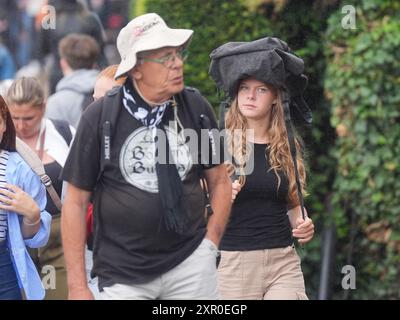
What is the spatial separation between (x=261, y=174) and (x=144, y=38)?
3.13 ft

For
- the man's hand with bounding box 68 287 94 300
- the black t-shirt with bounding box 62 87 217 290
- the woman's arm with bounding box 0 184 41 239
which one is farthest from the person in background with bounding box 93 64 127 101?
the man's hand with bounding box 68 287 94 300

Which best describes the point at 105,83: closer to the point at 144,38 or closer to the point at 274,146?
the point at 274,146

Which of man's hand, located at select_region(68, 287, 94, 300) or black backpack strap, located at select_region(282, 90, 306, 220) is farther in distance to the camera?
black backpack strap, located at select_region(282, 90, 306, 220)

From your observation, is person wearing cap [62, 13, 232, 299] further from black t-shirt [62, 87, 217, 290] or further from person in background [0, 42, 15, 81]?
person in background [0, 42, 15, 81]

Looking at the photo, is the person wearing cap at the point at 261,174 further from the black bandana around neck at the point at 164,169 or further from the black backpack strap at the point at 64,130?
the black backpack strap at the point at 64,130

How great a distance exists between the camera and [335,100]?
759 centimetres

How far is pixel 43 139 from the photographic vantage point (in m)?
5.89

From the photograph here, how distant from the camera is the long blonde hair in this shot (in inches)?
201

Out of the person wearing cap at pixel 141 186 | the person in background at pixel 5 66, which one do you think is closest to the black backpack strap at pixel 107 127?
the person wearing cap at pixel 141 186

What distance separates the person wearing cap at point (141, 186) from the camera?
4352 mm

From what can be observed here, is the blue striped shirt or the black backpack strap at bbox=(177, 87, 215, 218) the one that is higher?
the black backpack strap at bbox=(177, 87, 215, 218)

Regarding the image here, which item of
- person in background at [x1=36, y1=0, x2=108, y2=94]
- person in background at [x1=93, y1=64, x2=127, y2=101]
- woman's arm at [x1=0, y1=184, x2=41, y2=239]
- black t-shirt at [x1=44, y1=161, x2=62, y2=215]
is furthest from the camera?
person in background at [x1=36, y1=0, x2=108, y2=94]

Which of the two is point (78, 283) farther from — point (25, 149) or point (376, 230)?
point (376, 230)

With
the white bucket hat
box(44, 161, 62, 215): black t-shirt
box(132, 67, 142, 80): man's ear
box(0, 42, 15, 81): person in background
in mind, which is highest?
the white bucket hat
